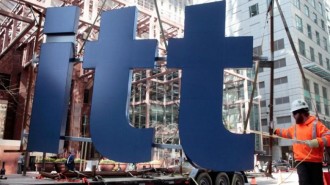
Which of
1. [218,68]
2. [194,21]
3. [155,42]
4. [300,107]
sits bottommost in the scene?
[300,107]

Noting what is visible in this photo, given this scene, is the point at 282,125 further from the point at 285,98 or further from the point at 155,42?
the point at 155,42

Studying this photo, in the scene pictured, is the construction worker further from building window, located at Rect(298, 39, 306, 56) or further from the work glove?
building window, located at Rect(298, 39, 306, 56)

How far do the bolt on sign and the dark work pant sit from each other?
8.83 ft

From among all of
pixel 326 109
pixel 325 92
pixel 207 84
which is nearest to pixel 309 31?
pixel 325 92

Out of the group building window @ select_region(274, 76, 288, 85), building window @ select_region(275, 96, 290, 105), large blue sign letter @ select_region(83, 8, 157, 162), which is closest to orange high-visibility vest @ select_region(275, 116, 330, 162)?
large blue sign letter @ select_region(83, 8, 157, 162)

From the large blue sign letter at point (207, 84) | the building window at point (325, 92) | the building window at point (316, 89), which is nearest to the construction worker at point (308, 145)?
the large blue sign letter at point (207, 84)

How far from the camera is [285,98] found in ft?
159

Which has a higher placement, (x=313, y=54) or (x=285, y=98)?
(x=313, y=54)

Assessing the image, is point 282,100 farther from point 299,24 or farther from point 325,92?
point 299,24

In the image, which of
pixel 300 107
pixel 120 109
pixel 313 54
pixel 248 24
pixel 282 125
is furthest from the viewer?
pixel 248 24

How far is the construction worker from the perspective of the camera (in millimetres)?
5680

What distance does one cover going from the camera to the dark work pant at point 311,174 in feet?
18.8

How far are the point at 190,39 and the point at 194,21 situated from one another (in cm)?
52

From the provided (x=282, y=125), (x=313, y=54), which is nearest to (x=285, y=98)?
(x=282, y=125)
